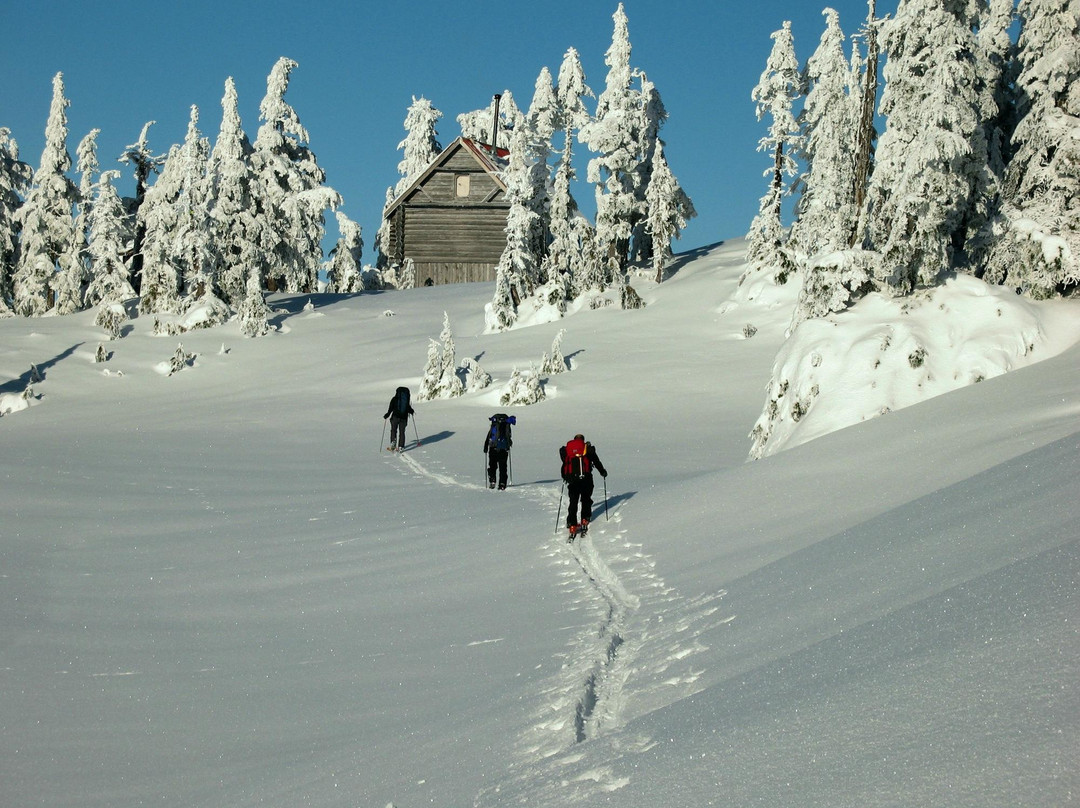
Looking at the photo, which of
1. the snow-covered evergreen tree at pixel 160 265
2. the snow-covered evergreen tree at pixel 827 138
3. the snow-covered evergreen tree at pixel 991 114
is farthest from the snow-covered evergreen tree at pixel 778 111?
the snow-covered evergreen tree at pixel 160 265

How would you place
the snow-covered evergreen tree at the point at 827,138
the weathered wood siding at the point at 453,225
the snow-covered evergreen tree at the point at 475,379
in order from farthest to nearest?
1. the weathered wood siding at the point at 453,225
2. the snow-covered evergreen tree at the point at 827,138
3. the snow-covered evergreen tree at the point at 475,379

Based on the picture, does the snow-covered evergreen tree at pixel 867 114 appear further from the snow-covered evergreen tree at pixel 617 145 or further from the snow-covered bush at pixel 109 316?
the snow-covered bush at pixel 109 316

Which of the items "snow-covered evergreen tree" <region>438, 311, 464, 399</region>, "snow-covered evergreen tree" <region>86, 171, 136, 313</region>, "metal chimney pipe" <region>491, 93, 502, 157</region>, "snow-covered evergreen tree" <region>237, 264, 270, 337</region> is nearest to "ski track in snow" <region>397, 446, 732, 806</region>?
"snow-covered evergreen tree" <region>438, 311, 464, 399</region>

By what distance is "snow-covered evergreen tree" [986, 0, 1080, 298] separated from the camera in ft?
72.4

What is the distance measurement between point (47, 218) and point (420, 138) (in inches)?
1192

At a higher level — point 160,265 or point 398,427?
point 160,265

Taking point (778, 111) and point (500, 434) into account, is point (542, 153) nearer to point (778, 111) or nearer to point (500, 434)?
point (778, 111)

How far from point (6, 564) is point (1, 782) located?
543cm

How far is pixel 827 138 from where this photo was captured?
41125mm

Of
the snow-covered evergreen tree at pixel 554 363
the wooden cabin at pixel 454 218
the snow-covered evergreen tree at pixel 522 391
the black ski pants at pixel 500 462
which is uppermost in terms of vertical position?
the wooden cabin at pixel 454 218

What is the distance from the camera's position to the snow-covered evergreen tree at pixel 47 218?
151 ft

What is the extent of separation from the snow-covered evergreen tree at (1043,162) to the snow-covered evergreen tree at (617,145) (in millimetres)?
20935

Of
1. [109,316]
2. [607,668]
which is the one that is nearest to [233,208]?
[109,316]

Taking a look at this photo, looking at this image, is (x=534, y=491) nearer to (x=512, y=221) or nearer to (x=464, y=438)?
(x=464, y=438)
